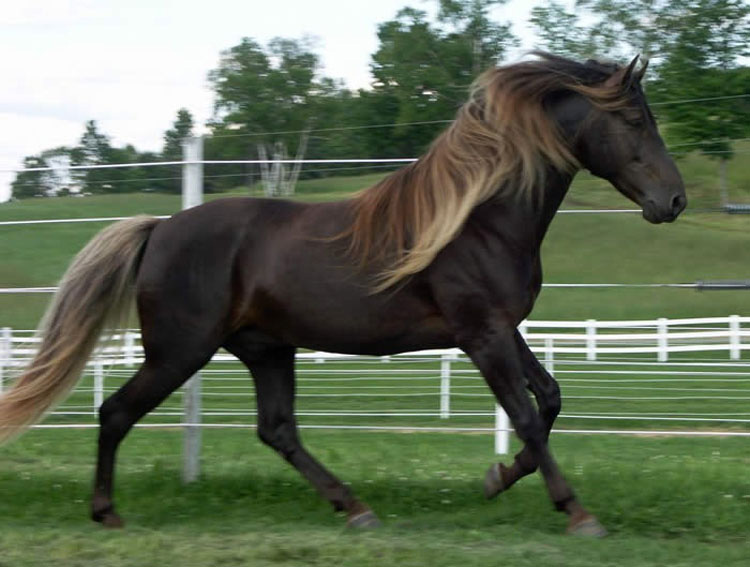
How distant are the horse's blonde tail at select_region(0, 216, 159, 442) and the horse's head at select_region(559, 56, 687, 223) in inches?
89.9

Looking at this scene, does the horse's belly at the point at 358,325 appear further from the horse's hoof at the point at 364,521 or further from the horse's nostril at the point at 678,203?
the horse's nostril at the point at 678,203

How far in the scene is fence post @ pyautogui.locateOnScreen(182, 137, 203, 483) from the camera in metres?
6.23

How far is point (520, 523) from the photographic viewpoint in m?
5.08

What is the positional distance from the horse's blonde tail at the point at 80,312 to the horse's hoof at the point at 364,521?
1.58 metres

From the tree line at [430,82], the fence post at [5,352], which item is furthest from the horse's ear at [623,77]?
the tree line at [430,82]

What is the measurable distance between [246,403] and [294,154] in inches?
1636

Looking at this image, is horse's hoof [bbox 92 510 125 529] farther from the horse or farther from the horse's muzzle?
the horse's muzzle

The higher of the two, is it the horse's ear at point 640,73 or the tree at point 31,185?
the horse's ear at point 640,73

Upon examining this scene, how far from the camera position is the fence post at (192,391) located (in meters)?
6.23

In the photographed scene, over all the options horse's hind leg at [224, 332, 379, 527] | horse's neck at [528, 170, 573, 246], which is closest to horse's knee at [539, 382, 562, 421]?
horse's neck at [528, 170, 573, 246]

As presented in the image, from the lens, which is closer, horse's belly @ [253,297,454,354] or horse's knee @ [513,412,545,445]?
horse's knee @ [513,412,545,445]

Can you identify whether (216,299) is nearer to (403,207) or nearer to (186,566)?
(403,207)

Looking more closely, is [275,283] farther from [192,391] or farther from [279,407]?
[192,391]

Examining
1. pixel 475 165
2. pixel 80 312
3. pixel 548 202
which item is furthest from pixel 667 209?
pixel 80 312
